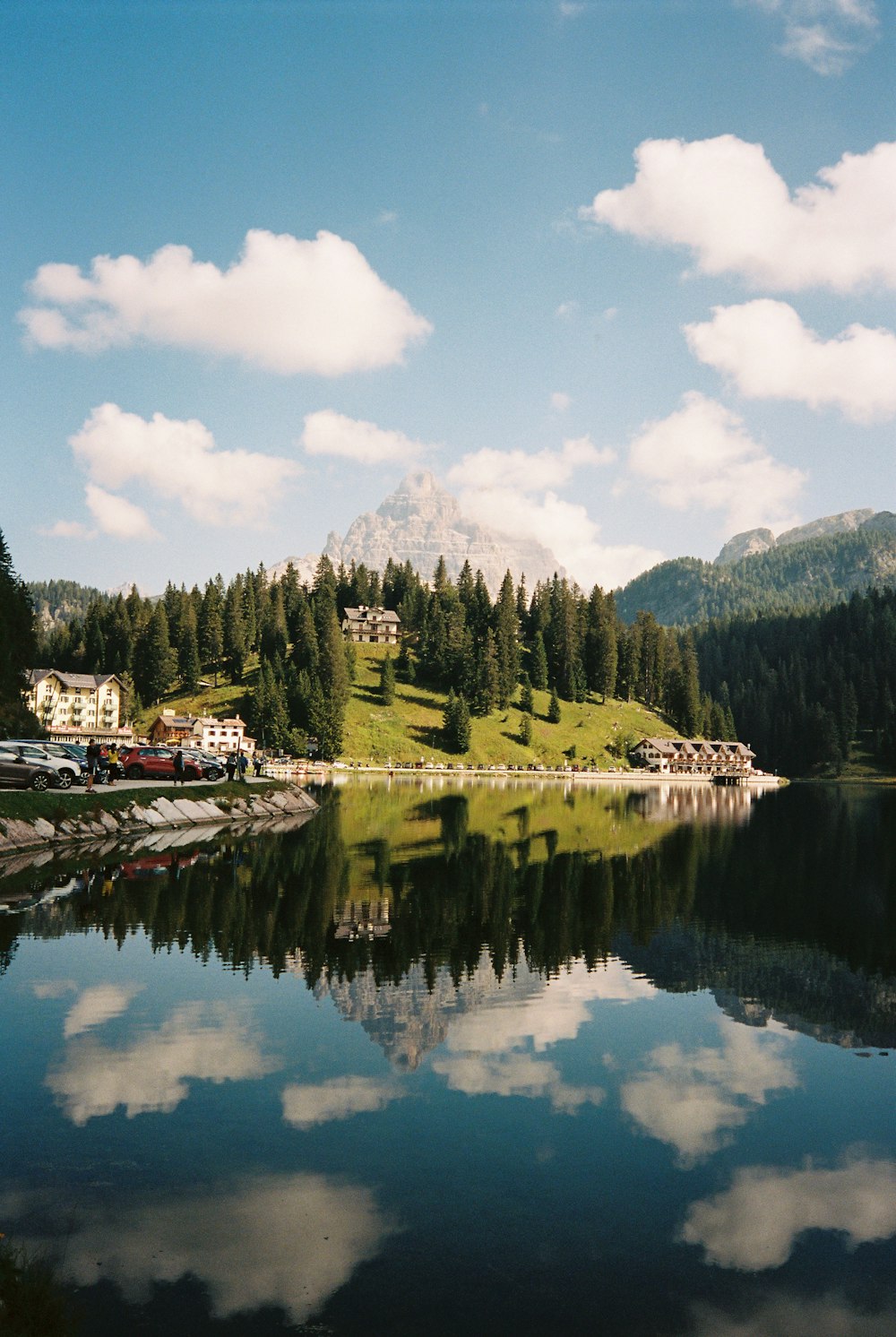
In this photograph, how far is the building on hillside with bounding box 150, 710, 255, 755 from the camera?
593 feet

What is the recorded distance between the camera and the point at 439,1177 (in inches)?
481

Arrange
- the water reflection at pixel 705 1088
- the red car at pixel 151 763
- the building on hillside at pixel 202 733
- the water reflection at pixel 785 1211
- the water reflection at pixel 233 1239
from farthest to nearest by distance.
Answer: the building on hillside at pixel 202 733 → the red car at pixel 151 763 → the water reflection at pixel 705 1088 → the water reflection at pixel 785 1211 → the water reflection at pixel 233 1239

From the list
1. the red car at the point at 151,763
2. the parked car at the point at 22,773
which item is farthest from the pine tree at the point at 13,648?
the parked car at the point at 22,773

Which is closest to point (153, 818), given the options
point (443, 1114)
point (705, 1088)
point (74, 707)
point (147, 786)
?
point (147, 786)

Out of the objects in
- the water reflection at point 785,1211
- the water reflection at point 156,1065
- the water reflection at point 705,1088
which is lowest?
the water reflection at point 705,1088

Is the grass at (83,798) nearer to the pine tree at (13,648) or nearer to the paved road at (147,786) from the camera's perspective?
the paved road at (147,786)

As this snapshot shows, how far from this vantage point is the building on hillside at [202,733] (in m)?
181

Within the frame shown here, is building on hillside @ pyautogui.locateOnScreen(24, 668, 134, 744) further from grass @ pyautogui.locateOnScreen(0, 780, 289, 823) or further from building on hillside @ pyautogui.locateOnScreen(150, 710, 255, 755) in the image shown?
grass @ pyautogui.locateOnScreen(0, 780, 289, 823)

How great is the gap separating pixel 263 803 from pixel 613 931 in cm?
4650

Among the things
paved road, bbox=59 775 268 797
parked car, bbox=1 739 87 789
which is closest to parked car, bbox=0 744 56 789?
parked car, bbox=1 739 87 789

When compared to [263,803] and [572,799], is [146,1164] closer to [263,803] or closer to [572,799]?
[263,803]

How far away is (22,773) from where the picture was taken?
52.6 metres

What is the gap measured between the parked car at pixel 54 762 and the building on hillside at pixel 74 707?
137 meters

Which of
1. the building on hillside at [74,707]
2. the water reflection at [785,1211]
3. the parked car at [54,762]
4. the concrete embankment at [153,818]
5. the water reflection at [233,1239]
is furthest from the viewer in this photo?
the building on hillside at [74,707]
